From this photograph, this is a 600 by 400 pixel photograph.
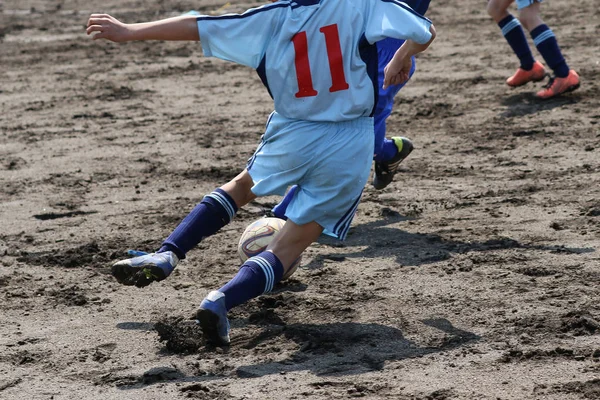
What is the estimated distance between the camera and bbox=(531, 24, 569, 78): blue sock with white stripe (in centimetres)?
790

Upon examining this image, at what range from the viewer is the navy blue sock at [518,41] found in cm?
814

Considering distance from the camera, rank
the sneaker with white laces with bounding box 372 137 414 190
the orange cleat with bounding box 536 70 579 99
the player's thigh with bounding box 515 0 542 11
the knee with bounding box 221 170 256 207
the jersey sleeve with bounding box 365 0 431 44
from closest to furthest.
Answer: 1. the jersey sleeve with bounding box 365 0 431 44
2. the knee with bounding box 221 170 256 207
3. the sneaker with white laces with bounding box 372 137 414 190
4. the orange cleat with bounding box 536 70 579 99
5. the player's thigh with bounding box 515 0 542 11

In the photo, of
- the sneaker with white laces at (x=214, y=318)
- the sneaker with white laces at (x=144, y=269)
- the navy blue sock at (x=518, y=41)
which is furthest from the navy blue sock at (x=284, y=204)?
the navy blue sock at (x=518, y=41)

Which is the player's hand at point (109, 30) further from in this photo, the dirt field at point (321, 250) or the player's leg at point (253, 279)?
the dirt field at point (321, 250)

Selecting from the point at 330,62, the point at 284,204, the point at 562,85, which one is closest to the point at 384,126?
the point at 284,204

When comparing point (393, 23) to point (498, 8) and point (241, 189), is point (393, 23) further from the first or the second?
point (498, 8)

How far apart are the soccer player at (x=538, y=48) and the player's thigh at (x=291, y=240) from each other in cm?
419

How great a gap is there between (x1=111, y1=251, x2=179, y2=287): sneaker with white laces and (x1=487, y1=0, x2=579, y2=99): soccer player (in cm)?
448

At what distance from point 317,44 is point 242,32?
33 cm

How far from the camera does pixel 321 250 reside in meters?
5.36

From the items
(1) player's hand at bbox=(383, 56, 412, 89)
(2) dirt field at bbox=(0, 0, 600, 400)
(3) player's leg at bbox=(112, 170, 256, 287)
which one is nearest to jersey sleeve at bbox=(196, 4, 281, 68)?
(1) player's hand at bbox=(383, 56, 412, 89)

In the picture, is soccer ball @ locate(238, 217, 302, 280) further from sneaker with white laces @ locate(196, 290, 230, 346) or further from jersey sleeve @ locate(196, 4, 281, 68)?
jersey sleeve @ locate(196, 4, 281, 68)

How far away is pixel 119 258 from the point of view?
5.32m

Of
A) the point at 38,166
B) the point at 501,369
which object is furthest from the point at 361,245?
the point at 38,166
